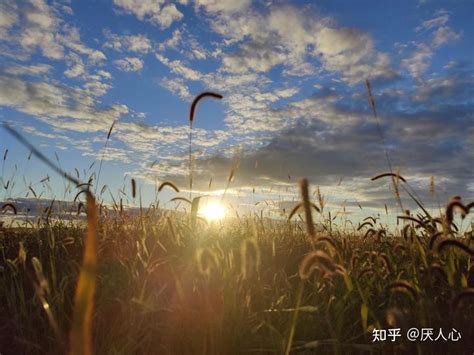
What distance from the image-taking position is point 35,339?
11.6 ft

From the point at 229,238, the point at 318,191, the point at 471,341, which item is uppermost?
the point at 318,191

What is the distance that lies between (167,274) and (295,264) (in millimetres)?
2449

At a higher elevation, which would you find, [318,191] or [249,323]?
[318,191]

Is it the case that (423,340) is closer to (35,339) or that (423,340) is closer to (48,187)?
(35,339)

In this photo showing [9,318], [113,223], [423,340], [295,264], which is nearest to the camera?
[423,340]

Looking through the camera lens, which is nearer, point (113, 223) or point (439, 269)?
point (439, 269)

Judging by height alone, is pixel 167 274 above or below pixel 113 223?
below

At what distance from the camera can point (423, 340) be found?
10.8 ft

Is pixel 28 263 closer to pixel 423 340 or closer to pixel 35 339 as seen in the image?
pixel 35 339

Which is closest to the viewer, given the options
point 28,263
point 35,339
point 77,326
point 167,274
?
point 77,326

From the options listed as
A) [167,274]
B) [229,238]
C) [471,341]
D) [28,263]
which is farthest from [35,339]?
[229,238]

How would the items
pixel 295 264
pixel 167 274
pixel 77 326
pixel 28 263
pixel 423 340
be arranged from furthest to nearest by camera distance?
pixel 295 264
pixel 28 263
pixel 167 274
pixel 423 340
pixel 77 326

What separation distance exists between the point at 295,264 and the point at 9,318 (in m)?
3.88

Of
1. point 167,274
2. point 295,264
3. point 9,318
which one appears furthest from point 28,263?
point 295,264
